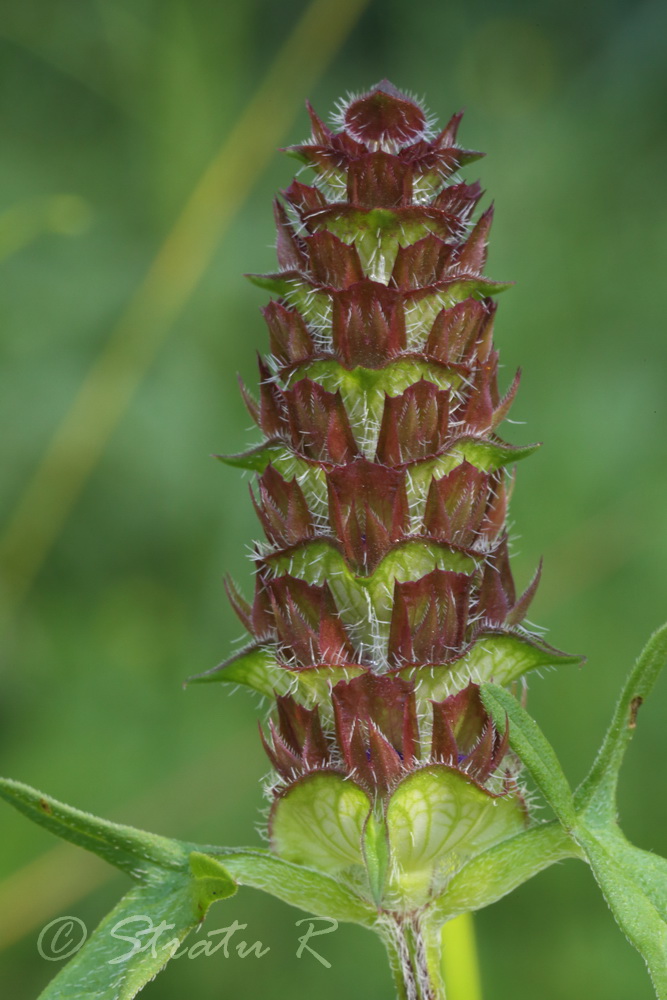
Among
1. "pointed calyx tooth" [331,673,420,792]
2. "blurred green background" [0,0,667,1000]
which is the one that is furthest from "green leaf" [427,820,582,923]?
"blurred green background" [0,0,667,1000]

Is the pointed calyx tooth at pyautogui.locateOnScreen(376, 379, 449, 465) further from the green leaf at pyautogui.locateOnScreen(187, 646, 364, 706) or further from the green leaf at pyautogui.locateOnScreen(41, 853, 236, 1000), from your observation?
the green leaf at pyautogui.locateOnScreen(41, 853, 236, 1000)

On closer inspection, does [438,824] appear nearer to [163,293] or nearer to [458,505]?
[458,505]

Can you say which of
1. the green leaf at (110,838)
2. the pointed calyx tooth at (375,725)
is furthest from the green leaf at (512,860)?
the green leaf at (110,838)

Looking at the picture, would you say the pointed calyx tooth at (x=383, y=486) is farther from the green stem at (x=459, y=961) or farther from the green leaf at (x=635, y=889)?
the green stem at (x=459, y=961)

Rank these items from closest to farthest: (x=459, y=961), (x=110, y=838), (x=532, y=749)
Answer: (x=532, y=749) < (x=110, y=838) < (x=459, y=961)

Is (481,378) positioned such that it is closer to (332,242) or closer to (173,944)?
(332,242)

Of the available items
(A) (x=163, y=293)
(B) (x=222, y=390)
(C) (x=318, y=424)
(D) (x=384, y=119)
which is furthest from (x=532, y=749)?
(A) (x=163, y=293)
